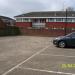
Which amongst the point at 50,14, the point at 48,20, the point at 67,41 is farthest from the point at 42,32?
the point at 67,41

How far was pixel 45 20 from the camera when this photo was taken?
75000 mm

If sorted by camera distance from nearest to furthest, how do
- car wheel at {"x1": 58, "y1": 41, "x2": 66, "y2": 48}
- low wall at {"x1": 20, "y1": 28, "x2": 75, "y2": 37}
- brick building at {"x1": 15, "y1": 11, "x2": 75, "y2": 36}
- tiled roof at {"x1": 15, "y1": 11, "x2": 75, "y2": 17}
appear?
car wheel at {"x1": 58, "y1": 41, "x2": 66, "y2": 48}, low wall at {"x1": 20, "y1": 28, "x2": 75, "y2": 37}, brick building at {"x1": 15, "y1": 11, "x2": 75, "y2": 36}, tiled roof at {"x1": 15, "y1": 11, "x2": 75, "y2": 17}

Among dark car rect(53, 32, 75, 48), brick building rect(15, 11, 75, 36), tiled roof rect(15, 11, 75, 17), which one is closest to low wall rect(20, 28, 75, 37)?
brick building rect(15, 11, 75, 36)

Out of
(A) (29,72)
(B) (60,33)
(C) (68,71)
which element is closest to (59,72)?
(C) (68,71)

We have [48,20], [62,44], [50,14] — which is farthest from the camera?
[50,14]

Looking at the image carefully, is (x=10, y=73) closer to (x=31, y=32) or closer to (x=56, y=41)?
(x=56, y=41)

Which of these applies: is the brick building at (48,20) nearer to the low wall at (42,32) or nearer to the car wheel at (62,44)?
the low wall at (42,32)

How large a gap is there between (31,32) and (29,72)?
144 feet

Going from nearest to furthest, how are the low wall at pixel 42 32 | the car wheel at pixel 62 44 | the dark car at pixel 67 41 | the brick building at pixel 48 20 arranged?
the dark car at pixel 67 41 < the car wheel at pixel 62 44 < the low wall at pixel 42 32 < the brick building at pixel 48 20

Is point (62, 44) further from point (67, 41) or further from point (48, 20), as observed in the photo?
point (48, 20)

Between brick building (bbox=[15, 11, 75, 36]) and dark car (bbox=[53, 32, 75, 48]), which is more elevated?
brick building (bbox=[15, 11, 75, 36])

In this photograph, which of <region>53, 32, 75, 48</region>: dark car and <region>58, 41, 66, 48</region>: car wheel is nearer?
<region>53, 32, 75, 48</region>: dark car

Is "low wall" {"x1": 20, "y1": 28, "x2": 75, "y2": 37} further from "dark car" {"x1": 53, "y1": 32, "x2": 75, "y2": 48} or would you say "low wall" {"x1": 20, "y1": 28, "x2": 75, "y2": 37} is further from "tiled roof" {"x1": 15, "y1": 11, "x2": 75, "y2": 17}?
"dark car" {"x1": 53, "y1": 32, "x2": 75, "y2": 48}

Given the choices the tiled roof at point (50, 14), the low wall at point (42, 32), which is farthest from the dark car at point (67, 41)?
the tiled roof at point (50, 14)
